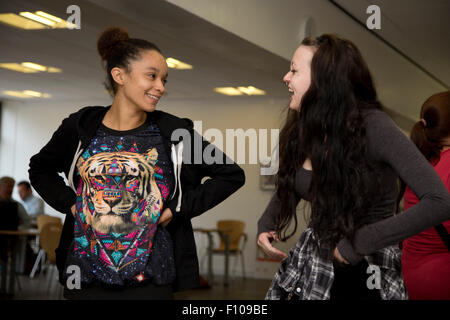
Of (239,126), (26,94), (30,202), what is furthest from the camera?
(26,94)

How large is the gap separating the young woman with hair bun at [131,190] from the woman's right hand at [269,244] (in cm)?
27

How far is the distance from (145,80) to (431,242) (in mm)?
1165

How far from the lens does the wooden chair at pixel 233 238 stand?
786 centimetres

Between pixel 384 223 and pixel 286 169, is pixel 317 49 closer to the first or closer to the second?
pixel 286 169

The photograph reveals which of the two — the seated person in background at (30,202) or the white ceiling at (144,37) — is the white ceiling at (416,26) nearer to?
the white ceiling at (144,37)

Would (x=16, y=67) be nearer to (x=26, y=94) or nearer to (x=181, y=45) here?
(x=26, y=94)

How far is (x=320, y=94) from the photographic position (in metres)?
1.34

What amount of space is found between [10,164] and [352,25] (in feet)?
24.0

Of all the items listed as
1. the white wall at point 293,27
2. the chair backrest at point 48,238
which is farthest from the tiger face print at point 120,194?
the chair backrest at point 48,238

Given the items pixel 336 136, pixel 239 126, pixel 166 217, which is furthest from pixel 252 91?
pixel 336 136

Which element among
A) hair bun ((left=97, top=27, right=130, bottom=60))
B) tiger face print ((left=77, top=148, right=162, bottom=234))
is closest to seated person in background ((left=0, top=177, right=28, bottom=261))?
hair bun ((left=97, top=27, right=130, bottom=60))

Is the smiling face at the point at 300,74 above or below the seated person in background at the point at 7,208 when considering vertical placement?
above

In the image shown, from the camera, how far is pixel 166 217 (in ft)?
5.57
